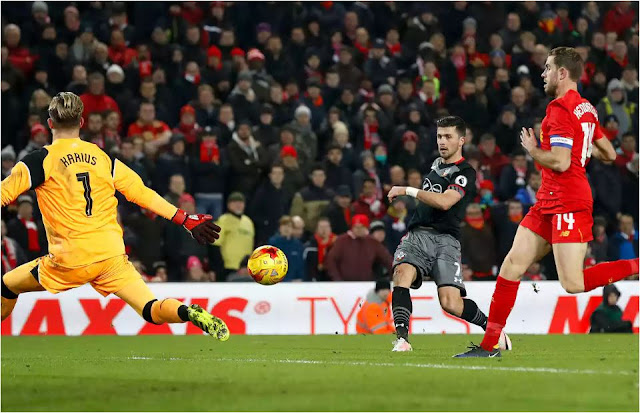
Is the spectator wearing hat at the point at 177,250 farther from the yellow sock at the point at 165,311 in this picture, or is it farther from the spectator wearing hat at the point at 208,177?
the yellow sock at the point at 165,311

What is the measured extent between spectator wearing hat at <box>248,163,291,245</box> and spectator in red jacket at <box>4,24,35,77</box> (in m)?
4.72

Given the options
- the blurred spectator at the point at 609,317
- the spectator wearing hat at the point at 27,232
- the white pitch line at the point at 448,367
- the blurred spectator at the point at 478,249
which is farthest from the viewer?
the blurred spectator at the point at 478,249

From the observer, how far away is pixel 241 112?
20.3 meters

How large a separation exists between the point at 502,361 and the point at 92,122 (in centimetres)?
1031

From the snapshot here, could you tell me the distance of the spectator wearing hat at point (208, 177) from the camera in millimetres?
18734

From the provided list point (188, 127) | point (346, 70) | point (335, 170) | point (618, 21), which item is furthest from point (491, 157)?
point (618, 21)

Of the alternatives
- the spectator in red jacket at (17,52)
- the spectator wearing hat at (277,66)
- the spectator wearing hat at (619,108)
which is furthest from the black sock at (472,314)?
the spectator in red jacket at (17,52)

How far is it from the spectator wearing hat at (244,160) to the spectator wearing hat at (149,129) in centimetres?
115

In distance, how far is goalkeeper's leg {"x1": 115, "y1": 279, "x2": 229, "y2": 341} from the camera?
9328 mm

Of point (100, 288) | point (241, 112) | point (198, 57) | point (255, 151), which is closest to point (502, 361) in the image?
point (100, 288)

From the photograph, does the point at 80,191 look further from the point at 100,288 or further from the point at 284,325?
the point at 284,325

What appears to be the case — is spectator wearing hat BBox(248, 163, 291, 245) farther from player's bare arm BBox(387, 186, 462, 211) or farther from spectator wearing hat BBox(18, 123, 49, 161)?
player's bare arm BBox(387, 186, 462, 211)

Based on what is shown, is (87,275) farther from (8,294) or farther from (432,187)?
(432,187)

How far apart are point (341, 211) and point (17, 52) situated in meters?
6.42
